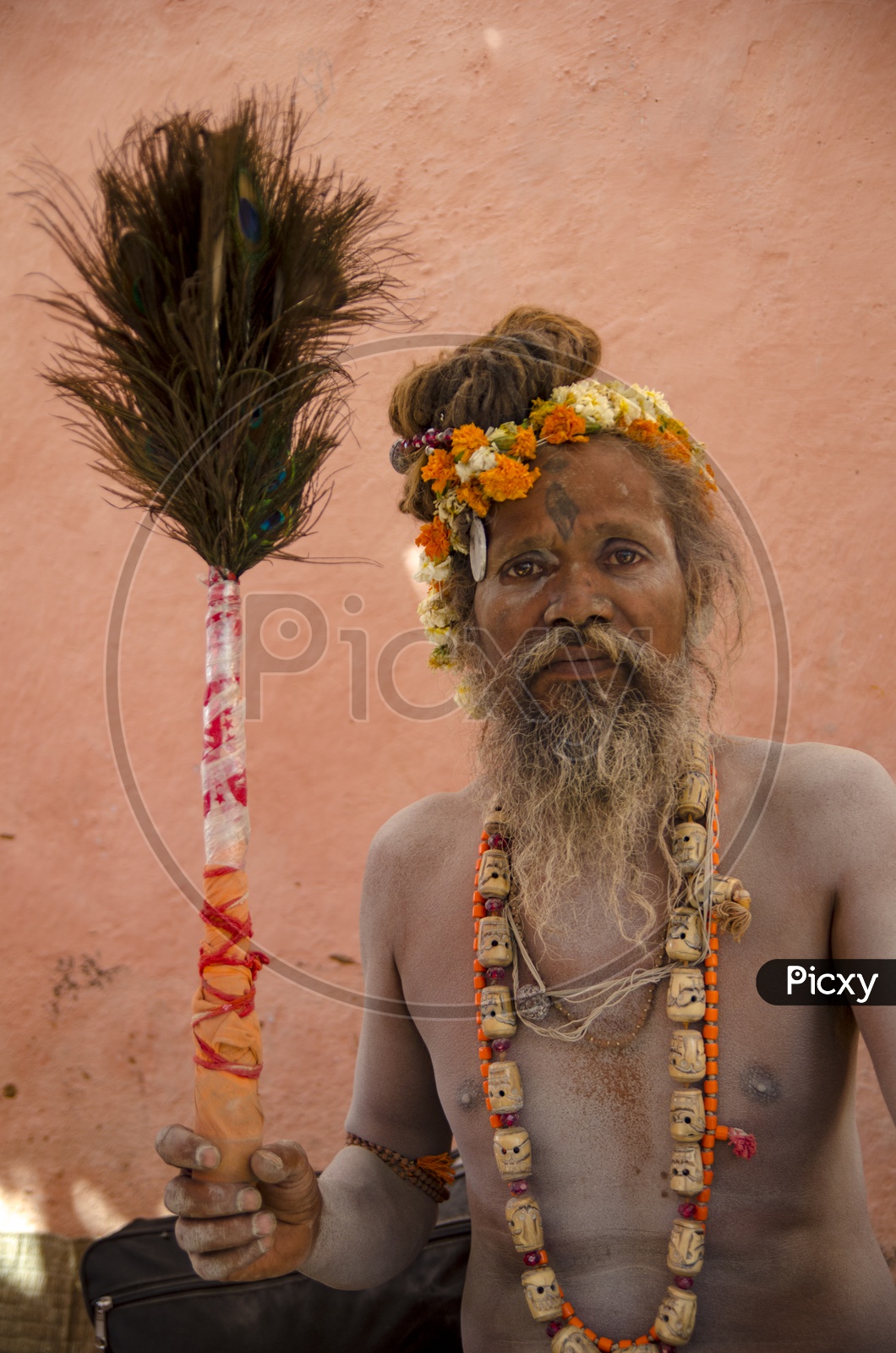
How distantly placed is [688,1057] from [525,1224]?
1.47ft

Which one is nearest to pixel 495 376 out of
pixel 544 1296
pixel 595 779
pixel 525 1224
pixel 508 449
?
pixel 508 449

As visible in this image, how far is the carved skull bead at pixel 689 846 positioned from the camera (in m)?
1.91

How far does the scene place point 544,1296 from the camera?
71.2 inches

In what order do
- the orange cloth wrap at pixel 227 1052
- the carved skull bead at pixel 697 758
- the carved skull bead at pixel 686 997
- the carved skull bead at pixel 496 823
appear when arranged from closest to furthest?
the orange cloth wrap at pixel 227 1052
the carved skull bead at pixel 686 997
the carved skull bead at pixel 697 758
the carved skull bead at pixel 496 823

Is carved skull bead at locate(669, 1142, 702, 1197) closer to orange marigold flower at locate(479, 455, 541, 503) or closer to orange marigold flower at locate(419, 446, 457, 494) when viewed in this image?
orange marigold flower at locate(479, 455, 541, 503)

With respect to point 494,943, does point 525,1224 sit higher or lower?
lower

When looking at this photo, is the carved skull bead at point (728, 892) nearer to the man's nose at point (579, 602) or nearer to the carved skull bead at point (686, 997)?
the carved skull bead at point (686, 997)

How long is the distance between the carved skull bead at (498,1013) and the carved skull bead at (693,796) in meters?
0.51

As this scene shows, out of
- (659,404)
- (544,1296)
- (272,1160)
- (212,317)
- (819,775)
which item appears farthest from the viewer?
(659,404)

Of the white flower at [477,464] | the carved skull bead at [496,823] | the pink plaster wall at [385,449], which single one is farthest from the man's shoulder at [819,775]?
the pink plaster wall at [385,449]

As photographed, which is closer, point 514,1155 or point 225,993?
point 225,993

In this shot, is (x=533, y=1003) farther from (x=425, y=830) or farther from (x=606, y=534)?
(x=606, y=534)

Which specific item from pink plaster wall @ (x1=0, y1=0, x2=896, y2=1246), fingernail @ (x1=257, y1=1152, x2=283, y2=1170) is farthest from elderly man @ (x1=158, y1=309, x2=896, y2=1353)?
pink plaster wall @ (x1=0, y1=0, x2=896, y2=1246)

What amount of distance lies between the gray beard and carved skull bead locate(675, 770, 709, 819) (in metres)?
0.02
